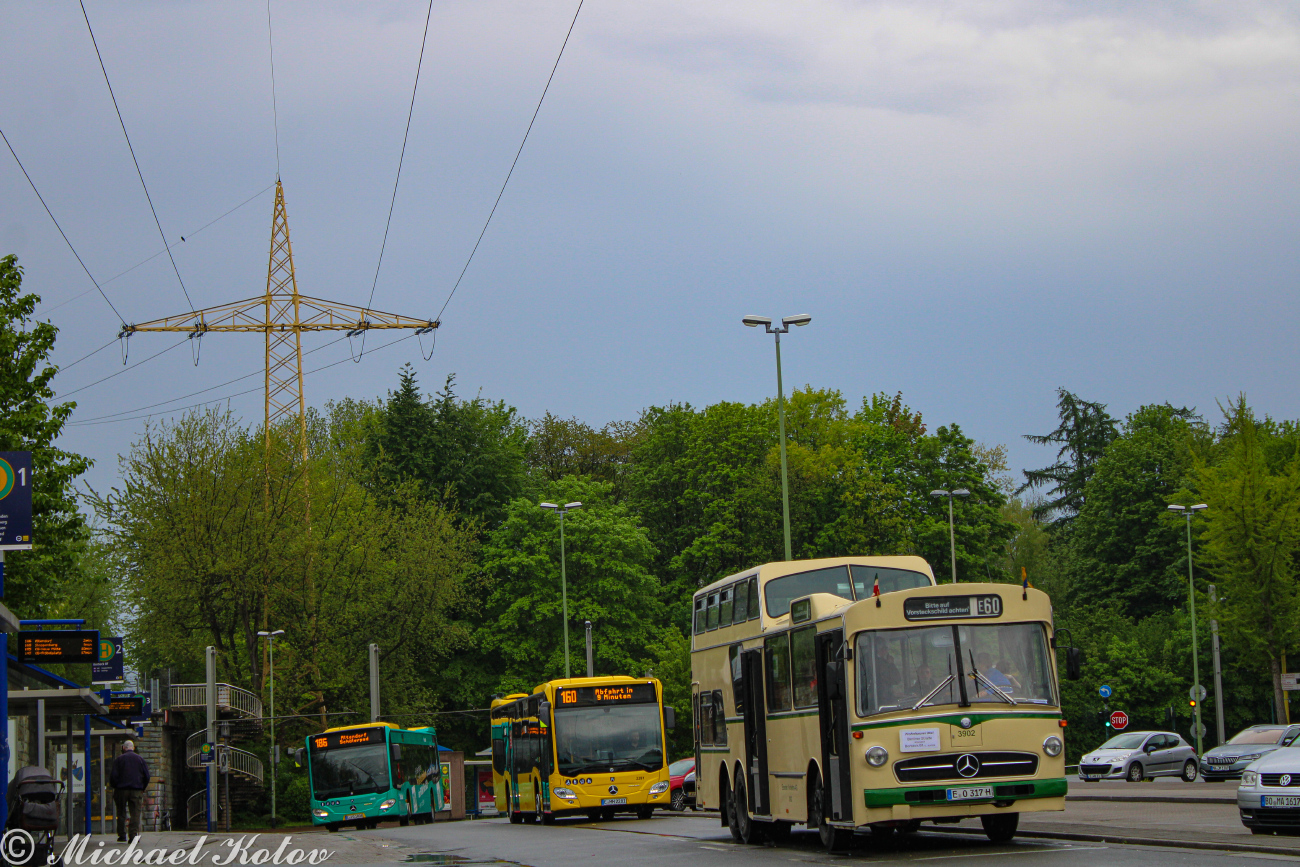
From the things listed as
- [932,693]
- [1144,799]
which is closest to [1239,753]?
[1144,799]

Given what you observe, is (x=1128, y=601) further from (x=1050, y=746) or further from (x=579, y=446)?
(x=1050, y=746)

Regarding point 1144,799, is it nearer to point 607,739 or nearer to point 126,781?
point 607,739

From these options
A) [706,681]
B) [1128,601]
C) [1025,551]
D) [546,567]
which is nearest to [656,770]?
[706,681]

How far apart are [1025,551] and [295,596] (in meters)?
46.9

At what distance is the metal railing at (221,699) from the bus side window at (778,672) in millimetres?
38331

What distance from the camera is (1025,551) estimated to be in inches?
3378

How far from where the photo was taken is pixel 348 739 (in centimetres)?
3875

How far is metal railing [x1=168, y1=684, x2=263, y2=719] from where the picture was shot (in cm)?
5322

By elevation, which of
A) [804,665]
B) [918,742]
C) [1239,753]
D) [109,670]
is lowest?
[1239,753]

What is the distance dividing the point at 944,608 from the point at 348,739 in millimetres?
26575

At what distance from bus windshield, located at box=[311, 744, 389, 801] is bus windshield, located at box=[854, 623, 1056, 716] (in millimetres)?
25919

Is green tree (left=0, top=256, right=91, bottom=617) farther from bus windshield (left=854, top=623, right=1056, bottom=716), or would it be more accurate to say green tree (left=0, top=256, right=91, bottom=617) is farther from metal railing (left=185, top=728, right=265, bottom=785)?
metal railing (left=185, top=728, right=265, bottom=785)

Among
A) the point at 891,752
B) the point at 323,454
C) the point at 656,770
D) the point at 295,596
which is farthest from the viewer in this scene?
the point at 323,454

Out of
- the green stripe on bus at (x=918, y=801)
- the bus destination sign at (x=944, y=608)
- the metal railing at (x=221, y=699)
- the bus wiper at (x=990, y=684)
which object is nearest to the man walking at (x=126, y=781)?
the green stripe on bus at (x=918, y=801)
